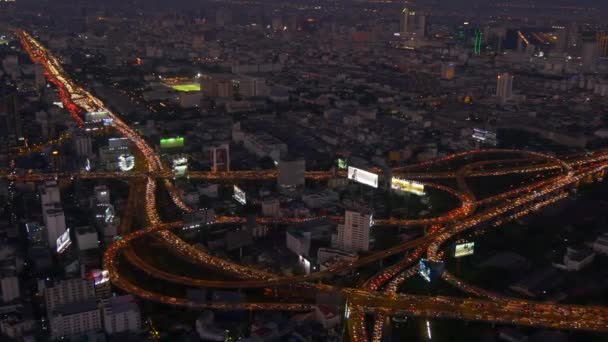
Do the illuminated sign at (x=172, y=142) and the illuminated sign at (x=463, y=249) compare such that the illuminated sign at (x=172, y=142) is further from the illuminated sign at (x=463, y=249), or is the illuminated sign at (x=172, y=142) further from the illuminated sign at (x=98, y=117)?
the illuminated sign at (x=463, y=249)

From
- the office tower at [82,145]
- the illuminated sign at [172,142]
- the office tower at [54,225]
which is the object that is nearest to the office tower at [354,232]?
the office tower at [54,225]

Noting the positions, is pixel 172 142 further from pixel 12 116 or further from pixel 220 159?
pixel 12 116

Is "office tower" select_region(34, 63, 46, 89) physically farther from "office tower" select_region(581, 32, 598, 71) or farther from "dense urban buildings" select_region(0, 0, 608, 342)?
"office tower" select_region(581, 32, 598, 71)

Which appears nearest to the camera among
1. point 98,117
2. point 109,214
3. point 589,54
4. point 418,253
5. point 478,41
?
point 418,253

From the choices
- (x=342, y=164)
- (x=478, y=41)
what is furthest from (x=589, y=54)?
(x=342, y=164)

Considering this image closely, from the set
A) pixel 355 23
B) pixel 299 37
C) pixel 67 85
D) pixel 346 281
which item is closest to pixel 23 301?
pixel 346 281

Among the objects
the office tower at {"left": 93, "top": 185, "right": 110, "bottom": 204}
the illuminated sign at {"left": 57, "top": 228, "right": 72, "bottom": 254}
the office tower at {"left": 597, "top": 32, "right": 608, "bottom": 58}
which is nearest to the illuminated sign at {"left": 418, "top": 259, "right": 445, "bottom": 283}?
the illuminated sign at {"left": 57, "top": 228, "right": 72, "bottom": 254}
